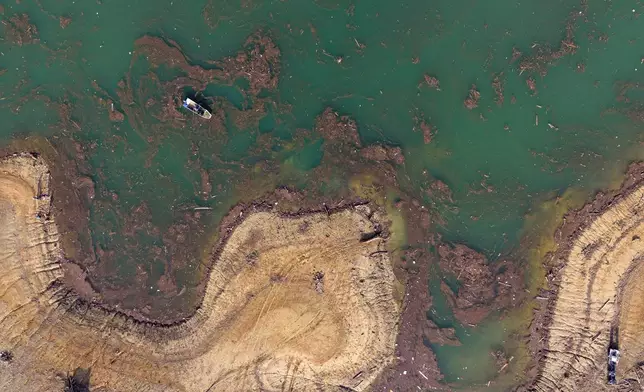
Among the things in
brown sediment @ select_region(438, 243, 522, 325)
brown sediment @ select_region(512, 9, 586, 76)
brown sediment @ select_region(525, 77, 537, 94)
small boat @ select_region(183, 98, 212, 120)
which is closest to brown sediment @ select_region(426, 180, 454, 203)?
brown sediment @ select_region(438, 243, 522, 325)

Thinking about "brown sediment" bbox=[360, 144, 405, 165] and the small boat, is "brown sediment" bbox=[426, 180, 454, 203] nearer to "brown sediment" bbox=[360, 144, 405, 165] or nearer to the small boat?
"brown sediment" bbox=[360, 144, 405, 165]

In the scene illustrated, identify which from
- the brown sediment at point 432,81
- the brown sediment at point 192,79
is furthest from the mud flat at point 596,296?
the brown sediment at point 192,79

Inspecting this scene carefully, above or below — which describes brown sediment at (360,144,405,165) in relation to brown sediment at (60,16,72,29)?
below

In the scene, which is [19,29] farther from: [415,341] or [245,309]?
[415,341]

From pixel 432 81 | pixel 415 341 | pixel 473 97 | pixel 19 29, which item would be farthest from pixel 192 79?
pixel 415 341

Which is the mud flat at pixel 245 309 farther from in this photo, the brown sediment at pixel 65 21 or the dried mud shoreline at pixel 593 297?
the dried mud shoreline at pixel 593 297
